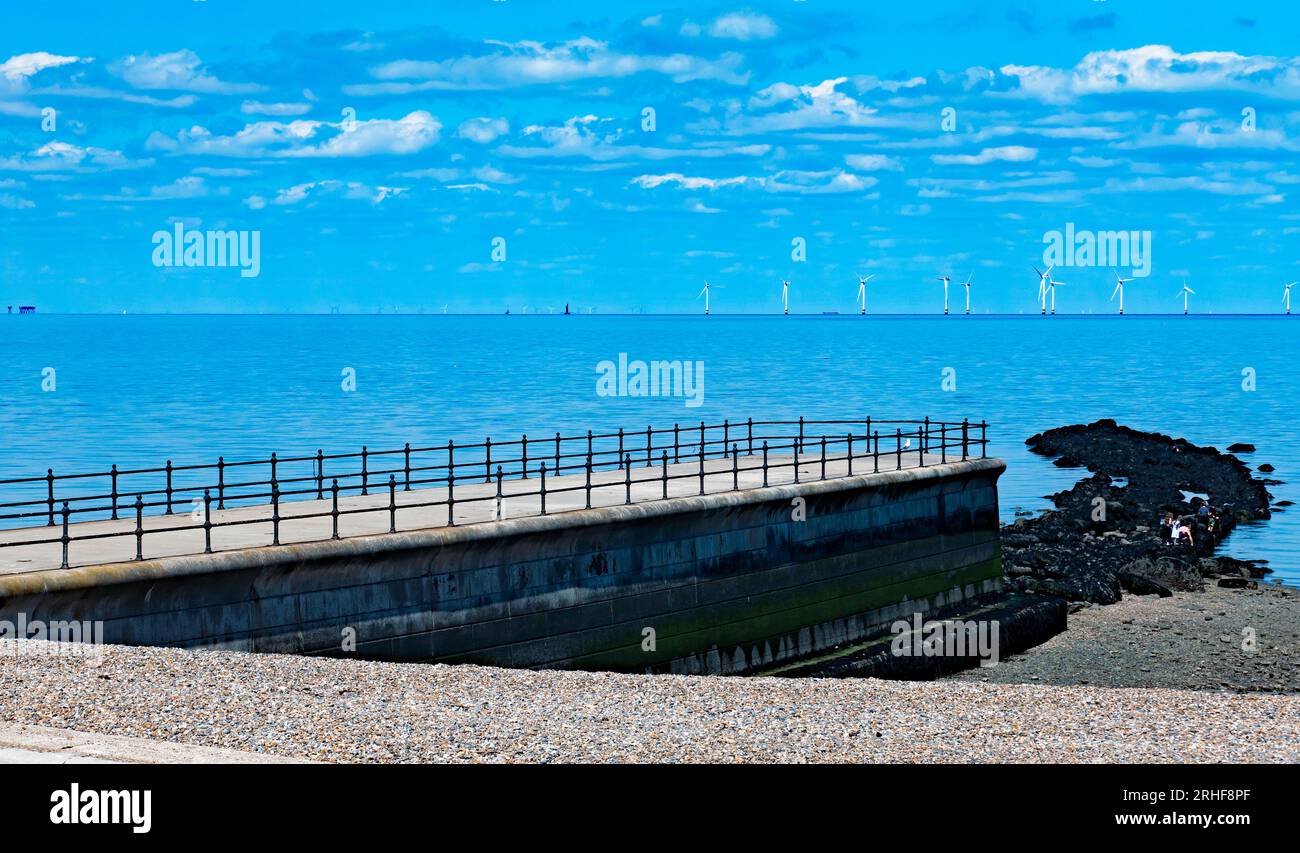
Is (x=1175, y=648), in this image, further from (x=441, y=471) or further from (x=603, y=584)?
(x=441, y=471)

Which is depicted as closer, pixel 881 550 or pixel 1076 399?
pixel 881 550

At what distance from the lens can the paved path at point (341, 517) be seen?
64.8 ft

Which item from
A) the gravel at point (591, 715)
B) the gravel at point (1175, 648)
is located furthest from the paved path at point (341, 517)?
the gravel at point (1175, 648)

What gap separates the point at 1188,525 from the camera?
47312 millimetres

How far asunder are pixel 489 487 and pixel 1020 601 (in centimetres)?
1123

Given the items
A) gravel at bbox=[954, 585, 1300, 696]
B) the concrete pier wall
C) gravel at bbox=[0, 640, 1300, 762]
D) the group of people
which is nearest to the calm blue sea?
the group of people

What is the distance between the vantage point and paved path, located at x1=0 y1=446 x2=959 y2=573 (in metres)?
19.8

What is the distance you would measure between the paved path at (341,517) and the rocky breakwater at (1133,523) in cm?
856

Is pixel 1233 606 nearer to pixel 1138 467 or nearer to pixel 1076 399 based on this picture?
pixel 1138 467

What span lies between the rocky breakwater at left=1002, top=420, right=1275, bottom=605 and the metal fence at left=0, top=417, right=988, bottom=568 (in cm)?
348

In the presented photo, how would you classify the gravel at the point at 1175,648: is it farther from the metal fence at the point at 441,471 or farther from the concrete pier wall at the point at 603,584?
the metal fence at the point at 441,471

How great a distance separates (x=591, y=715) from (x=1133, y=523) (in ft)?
127

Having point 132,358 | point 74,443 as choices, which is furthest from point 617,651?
point 132,358

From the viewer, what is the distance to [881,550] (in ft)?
95.1
